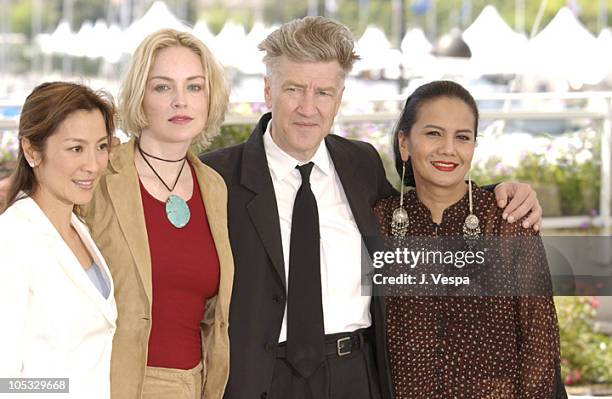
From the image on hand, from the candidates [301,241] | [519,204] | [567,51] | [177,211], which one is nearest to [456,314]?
[519,204]

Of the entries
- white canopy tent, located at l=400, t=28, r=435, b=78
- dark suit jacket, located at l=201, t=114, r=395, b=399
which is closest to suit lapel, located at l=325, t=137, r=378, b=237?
dark suit jacket, located at l=201, t=114, r=395, b=399

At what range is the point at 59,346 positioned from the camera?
2.31 meters

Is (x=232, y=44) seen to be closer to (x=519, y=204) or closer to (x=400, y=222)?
(x=400, y=222)

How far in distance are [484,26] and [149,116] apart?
449 inches

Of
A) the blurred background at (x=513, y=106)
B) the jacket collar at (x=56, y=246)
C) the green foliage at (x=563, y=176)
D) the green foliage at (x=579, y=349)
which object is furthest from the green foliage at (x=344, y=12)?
the jacket collar at (x=56, y=246)

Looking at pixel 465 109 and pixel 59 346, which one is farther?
pixel 465 109

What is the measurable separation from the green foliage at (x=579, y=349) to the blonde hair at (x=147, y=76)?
399cm

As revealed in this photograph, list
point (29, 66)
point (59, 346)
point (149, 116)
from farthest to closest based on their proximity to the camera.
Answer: point (29, 66)
point (149, 116)
point (59, 346)

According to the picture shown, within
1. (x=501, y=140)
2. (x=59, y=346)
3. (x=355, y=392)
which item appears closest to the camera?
(x=59, y=346)

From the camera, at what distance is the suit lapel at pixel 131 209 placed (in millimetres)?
2633

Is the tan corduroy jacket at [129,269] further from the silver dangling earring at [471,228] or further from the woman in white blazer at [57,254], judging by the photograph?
the silver dangling earring at [471,228]

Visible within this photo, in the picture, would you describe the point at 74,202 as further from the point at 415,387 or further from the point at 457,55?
the point at 457,55

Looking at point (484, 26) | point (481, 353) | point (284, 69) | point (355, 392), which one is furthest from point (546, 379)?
point (484, 26)

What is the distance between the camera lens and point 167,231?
274cm
